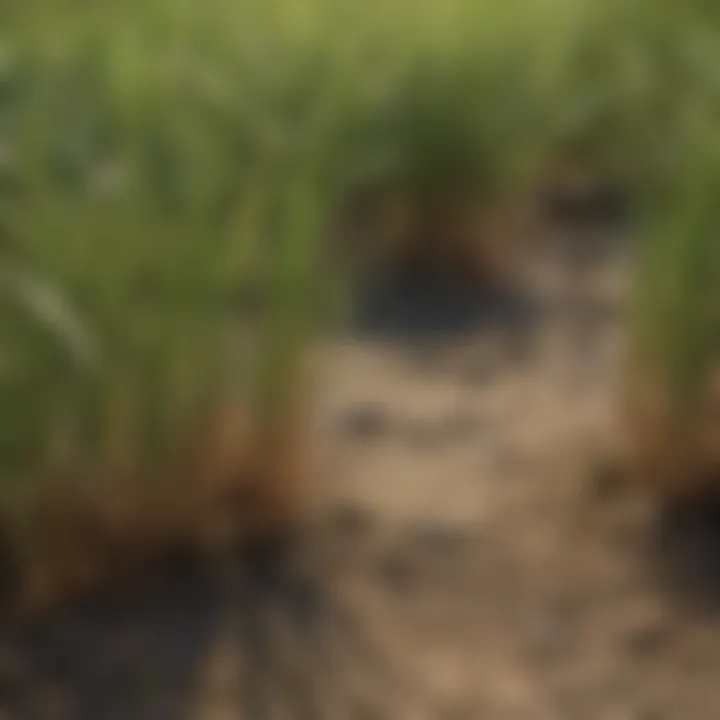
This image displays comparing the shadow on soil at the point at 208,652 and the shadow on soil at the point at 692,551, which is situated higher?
the shadow on soil at the point at 692,551

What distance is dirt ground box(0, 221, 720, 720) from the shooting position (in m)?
1.75

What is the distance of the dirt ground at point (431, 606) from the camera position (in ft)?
5.74

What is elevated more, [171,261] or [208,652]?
[171,261]

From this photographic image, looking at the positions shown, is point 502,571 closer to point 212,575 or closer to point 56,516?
point 212,575

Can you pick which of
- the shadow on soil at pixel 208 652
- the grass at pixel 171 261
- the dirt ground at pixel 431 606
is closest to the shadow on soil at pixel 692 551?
the dirt ground at pixel 431 606

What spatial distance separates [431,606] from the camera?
1961 millimetres

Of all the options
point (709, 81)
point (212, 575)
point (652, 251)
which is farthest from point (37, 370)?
point (709, 81)

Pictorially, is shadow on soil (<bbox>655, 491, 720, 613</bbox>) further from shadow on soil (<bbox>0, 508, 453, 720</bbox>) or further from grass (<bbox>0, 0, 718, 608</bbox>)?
shadow on soil (<bbox>0, 508, 453, 720</bbox>)

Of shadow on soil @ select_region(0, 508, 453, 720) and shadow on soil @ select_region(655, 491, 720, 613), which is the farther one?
shadow on soil @ select_region(655, 491, 720, 613)

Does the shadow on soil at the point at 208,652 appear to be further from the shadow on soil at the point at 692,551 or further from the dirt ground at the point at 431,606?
the shadow on soil at the point at 692,551

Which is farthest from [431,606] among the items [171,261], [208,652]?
[171,261]

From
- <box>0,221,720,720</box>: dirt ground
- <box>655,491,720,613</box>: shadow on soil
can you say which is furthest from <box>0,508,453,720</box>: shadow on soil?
<box>655,491,720,613</box>: shadow on soil

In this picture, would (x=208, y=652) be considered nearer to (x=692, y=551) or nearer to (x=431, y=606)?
(x=431, y=606)

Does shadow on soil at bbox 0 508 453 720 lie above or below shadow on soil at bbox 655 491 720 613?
below
